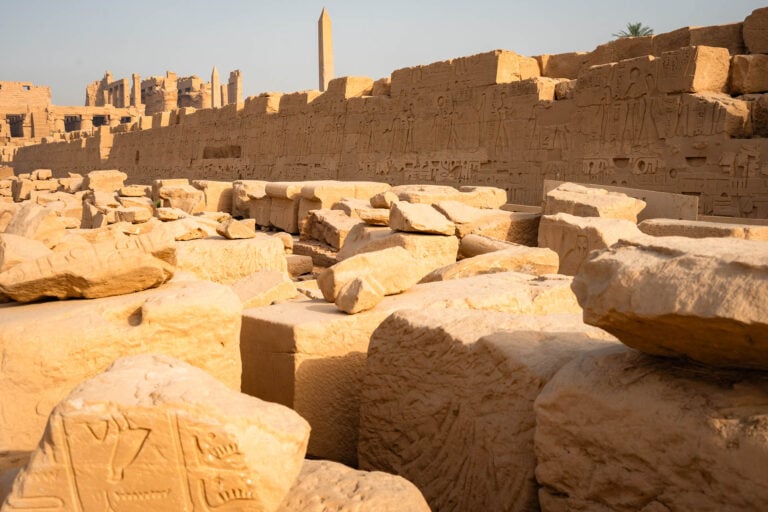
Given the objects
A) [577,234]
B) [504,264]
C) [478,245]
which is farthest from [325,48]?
[504,264]

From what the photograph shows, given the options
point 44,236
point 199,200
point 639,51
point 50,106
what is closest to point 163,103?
point 50,106

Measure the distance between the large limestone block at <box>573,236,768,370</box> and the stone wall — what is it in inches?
261

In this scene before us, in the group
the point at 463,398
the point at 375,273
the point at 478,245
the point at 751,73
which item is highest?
the point at 751,73

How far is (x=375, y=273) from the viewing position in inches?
129

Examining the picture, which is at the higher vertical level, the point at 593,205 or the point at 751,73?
the point at 751,73

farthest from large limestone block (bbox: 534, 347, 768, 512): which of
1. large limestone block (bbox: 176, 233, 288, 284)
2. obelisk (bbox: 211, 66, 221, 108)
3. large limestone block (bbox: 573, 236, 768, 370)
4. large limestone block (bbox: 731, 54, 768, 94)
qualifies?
obelisk (bbox: 211, 66, 221, 108)

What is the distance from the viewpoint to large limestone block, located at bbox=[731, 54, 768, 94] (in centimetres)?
792

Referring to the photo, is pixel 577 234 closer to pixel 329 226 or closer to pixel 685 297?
pixel 329 226

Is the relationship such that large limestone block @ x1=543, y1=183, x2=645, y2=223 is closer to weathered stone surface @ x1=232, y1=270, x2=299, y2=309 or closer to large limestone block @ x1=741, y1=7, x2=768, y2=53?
weathered stone surface @ x1=232, y1=270, x2=299, y2=309

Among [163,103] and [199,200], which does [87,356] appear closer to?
[199,200]

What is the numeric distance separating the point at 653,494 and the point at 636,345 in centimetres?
37

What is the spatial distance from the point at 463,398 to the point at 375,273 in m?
1.14

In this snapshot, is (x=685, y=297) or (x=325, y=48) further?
(x=325, y=48)

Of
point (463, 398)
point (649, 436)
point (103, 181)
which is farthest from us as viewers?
point (103, 181)
